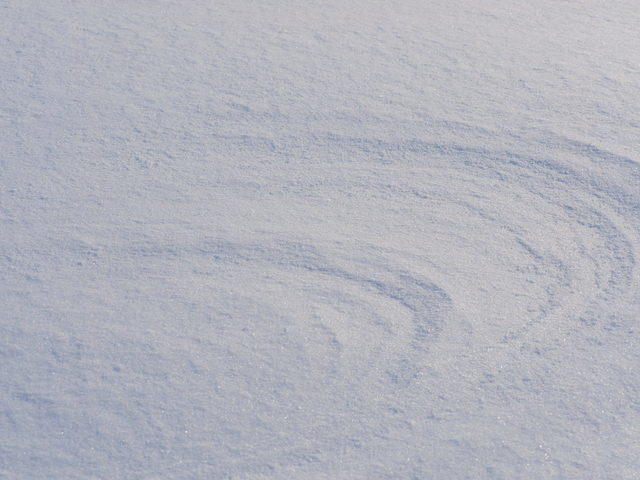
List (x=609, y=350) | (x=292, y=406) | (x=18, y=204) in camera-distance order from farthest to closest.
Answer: (x=18, y=204), (x=609, y=350), (x=292, y=406)

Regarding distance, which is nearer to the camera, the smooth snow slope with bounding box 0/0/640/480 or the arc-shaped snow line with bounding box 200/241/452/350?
the smooth snow slope with bounding box 0/0/640/480

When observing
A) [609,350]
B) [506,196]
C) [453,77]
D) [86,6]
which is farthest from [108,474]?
[86,6]

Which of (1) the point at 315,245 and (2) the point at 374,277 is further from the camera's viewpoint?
(1) the point at 315,245

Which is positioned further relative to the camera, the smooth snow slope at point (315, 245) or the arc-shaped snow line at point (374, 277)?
the arc-shaped snow line at point (374, 277)

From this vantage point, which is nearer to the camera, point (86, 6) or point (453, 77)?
point (453, 77)

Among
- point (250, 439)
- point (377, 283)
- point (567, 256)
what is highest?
point (567, 256)

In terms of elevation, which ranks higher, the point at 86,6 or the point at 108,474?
the point at 86,6

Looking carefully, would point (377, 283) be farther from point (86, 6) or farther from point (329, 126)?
point (86, 6)

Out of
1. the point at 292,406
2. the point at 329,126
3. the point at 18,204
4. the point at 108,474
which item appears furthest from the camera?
the point at 329,126
